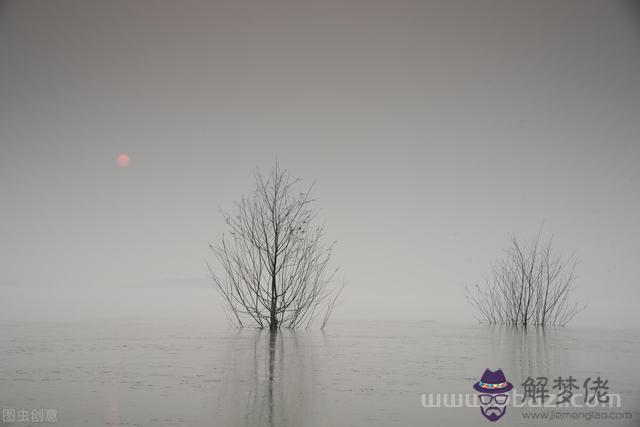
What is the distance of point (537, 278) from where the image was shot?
7.75m

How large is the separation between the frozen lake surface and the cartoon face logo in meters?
0.05

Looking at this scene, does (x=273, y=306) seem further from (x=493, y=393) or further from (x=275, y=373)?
(x=493, y=393)

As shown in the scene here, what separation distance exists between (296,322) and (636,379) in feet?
13.3

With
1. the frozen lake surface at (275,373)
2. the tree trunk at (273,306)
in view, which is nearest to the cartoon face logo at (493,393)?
the frozen lake surface at (275,373)

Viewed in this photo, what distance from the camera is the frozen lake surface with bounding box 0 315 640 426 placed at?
7.42 feet

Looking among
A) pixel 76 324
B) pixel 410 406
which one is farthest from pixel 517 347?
pixel 76 324

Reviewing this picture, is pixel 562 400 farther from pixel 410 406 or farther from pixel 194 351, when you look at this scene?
pixel 194 351

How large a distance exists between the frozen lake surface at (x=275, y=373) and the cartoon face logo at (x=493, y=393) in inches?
2.0

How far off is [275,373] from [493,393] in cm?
114

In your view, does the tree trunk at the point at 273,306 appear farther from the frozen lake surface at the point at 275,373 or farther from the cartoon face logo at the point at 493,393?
the cartoon face logo at the point at 493,393

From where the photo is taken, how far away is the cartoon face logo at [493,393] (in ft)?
7.76

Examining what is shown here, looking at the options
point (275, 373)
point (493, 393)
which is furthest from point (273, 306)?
point (493, 393)

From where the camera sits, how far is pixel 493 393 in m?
2.77

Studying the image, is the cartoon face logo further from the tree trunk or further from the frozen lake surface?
the tree trunk
